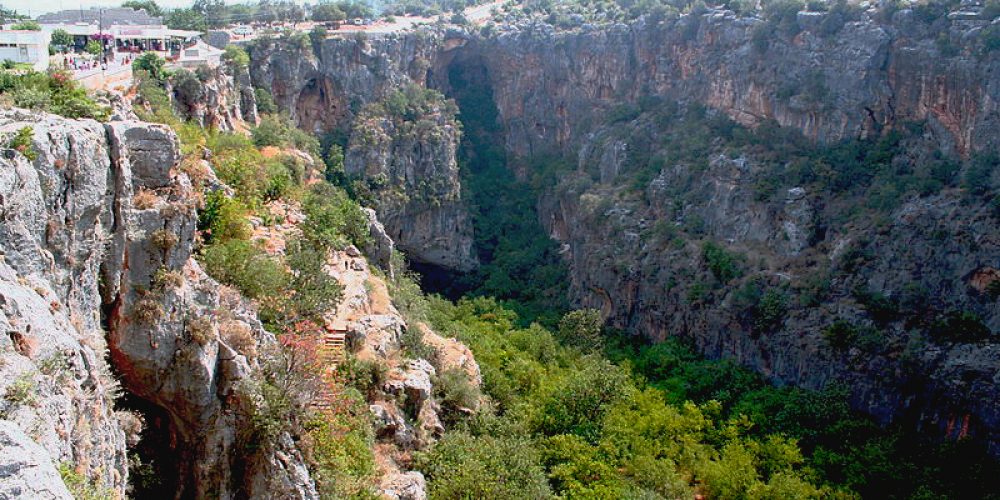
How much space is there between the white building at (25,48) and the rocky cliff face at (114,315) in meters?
16.1

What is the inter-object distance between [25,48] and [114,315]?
20234 millimetres

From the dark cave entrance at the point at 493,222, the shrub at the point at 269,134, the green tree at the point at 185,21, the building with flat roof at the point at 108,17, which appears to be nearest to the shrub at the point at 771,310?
the dark cave entrance at the point at 493,222

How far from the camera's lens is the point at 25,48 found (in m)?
32.2

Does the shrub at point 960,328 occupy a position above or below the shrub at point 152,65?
below

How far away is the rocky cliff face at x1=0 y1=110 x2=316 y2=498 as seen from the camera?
1237cm

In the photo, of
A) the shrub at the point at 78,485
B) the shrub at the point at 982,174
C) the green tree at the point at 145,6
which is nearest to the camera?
the shrub at the point at 78,485

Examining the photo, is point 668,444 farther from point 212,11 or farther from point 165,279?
point 212,11

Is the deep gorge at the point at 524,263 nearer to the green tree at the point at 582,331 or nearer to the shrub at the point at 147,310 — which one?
the shrub at the point at 147,310

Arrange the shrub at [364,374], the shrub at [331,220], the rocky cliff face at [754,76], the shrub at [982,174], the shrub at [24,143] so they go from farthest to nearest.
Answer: the rocky cliff face at [754,76] < the shrub at [982,174] < the shrub at [331,220] < the shrub at [364,374] < the shrub at [24,143]

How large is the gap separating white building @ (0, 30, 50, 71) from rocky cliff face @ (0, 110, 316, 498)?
635 inches

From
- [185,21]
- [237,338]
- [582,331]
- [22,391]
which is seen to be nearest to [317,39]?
[185,21]

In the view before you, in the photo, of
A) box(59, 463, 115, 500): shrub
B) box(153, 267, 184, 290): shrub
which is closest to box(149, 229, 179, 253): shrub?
box(153, 267, 184, 290): shrub

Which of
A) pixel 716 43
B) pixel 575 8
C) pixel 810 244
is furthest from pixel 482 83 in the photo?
pixel 810 244

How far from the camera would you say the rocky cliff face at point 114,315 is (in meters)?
12.4
